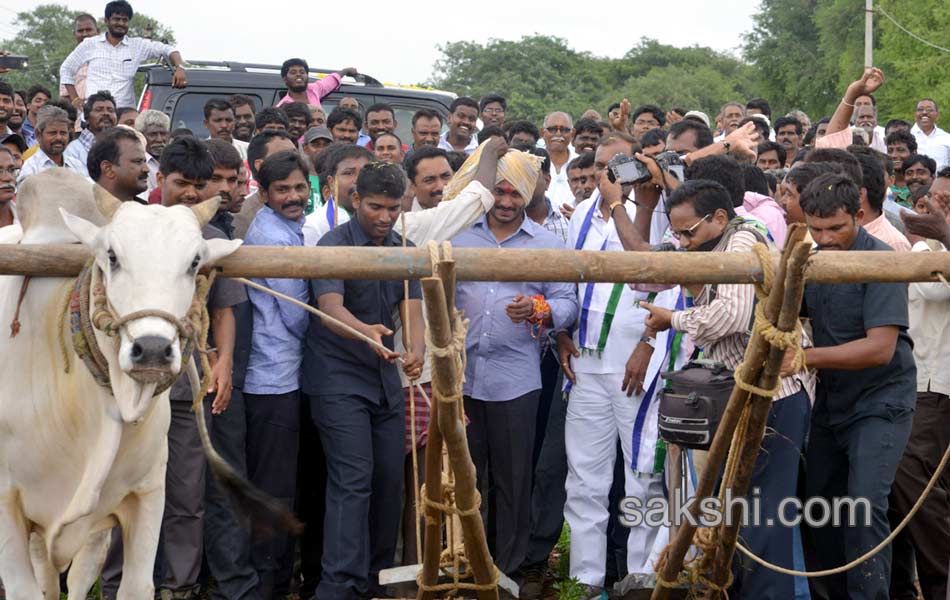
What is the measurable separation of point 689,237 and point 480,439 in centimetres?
168

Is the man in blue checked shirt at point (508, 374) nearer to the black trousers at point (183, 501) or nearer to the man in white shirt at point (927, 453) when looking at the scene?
the black trousers at point (183, 501)

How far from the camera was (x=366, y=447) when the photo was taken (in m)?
5.67

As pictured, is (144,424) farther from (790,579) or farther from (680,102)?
(680,102)

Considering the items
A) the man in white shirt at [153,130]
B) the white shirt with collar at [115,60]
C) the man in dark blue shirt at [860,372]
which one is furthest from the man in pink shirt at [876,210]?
the white shirt with collar at [115,60]

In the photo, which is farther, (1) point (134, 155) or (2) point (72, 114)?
(2) point (72, 114)

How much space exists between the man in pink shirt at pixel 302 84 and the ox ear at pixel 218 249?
7078mm

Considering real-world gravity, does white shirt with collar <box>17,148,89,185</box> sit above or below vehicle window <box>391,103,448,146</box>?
below

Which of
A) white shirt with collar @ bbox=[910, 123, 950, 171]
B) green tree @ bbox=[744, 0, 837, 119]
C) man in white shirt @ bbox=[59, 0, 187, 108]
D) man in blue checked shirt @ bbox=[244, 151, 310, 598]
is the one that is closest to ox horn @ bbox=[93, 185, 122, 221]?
man in blue checked shirt @ bbox=[244, 151, 310, 598]

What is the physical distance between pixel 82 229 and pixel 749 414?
222cm

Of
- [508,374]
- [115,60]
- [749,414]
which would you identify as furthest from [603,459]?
[115,60]

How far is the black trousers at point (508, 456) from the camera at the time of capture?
6102mm

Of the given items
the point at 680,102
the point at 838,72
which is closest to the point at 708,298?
the point at 838,72

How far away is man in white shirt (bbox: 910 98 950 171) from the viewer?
39.6ft

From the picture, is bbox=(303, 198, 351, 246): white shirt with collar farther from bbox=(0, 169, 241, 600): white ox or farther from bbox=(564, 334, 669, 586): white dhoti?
bbox=(0, 169, 241, 600): white ox
